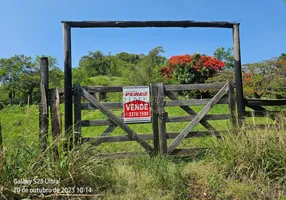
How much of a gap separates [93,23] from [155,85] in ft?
5.43

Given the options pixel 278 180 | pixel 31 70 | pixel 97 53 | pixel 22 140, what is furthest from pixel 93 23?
pixel 97 53

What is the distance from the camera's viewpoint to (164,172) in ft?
11.8

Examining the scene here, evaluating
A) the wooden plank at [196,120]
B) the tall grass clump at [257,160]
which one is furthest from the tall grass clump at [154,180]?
the wooden plank at [196,120]

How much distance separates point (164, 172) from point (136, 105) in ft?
5.11

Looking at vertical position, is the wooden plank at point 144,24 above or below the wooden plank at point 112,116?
above

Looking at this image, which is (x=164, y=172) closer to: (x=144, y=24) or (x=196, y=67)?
(x=144, y=24)

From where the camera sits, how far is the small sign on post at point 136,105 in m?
4.71

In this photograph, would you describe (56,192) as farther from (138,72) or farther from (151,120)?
(138,72)

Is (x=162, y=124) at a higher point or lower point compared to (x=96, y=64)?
lower

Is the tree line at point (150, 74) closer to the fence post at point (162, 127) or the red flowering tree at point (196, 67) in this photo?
the red flowering tree at point (196, 67)

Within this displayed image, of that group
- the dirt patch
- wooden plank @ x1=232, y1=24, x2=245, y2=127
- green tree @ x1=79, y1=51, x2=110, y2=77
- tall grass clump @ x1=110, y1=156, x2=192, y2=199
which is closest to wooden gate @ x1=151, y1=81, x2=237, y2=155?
wooden plank @ x1=232, y1=24, x2=245, y2=127

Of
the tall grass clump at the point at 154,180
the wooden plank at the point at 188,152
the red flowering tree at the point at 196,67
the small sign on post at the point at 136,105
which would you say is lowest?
the tall grass clump at the point at 154,180

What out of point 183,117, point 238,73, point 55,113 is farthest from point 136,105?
point 238,73

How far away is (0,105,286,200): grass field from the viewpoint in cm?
308
